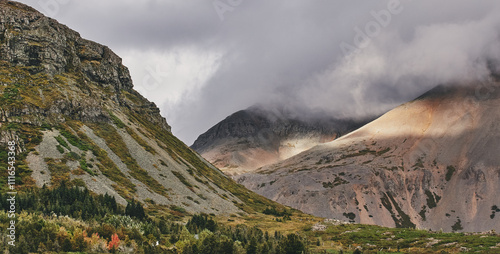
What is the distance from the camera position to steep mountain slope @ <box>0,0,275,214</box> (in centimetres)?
8138

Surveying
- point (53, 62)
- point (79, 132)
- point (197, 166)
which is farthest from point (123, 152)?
point (197, 166)

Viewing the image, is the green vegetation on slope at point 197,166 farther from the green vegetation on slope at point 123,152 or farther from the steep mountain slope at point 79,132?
the green vegetation on slope at point 123,152

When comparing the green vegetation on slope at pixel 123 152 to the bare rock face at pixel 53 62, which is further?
the bare rock face at pixel 53 62

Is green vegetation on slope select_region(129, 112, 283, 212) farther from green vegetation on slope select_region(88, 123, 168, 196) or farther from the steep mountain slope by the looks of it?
green vegetation on slope select_region(88, 123, 168, 196)

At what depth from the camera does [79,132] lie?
100m

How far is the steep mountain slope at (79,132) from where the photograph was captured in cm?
8138

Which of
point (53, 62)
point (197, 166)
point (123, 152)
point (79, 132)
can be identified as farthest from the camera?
point (197, 166)

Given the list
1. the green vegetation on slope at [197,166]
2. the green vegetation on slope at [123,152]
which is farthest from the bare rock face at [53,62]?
the green vegetation on slope at [197,166]

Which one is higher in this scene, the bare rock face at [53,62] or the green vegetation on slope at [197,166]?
the bare rock face at [53,62]

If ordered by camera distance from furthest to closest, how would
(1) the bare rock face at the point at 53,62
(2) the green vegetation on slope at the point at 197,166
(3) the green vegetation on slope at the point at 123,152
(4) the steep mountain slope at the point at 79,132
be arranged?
(2) the green vegetation on slope at the point at 197,166, (1) the bare rock face at the point at 53,62, (3) the green vegetation on slope at the point at 123,152, (4) the steep mountain slope at the point at 79,132

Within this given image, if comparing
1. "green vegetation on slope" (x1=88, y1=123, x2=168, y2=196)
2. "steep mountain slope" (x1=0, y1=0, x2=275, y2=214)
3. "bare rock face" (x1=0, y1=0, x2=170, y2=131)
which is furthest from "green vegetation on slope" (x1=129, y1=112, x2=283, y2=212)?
"green vegetation on slope" (x1=88, y1=123, x2=168, y2=196)

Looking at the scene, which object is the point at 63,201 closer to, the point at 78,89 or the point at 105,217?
the point at 105,217

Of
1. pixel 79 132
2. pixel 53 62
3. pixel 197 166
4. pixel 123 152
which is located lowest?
pixel 123 152

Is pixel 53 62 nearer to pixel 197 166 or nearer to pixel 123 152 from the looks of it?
pixel 123 152
